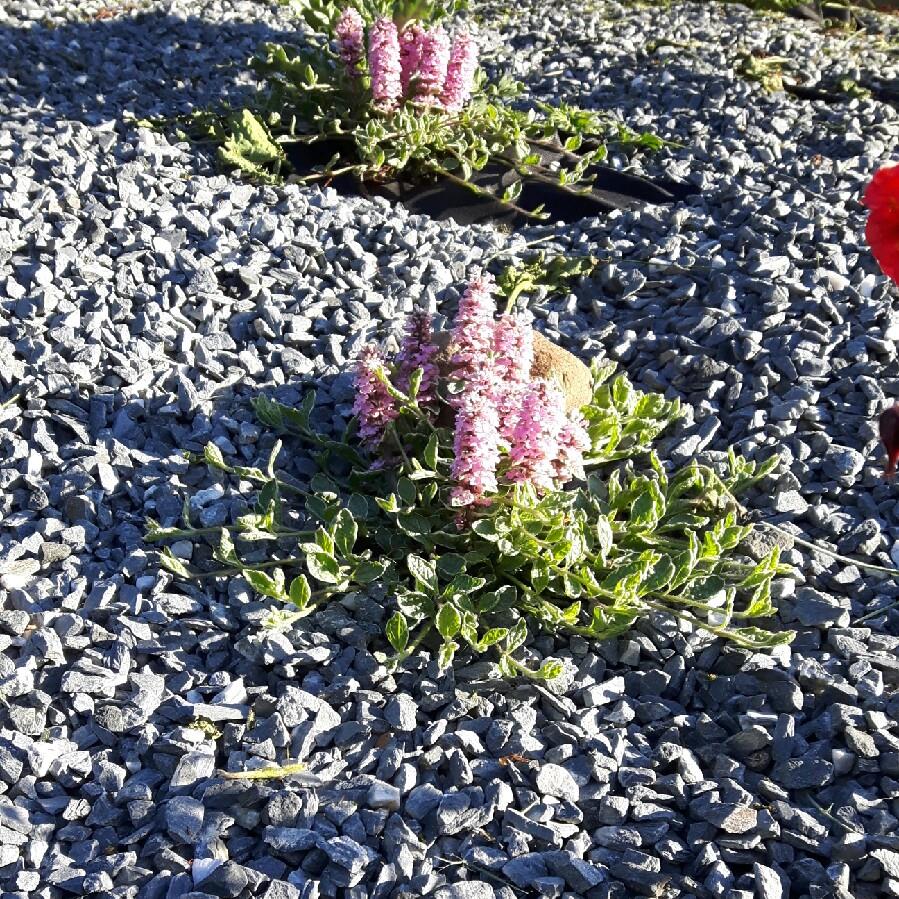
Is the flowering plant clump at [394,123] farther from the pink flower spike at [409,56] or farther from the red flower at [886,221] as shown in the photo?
the red flower at [886,221]

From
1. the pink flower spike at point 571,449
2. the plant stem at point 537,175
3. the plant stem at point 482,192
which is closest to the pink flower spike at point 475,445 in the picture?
the pink flower spike at point 571,449

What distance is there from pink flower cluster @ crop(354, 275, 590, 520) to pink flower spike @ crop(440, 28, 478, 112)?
1960mm

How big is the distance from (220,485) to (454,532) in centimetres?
59

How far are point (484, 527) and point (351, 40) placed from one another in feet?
8.25

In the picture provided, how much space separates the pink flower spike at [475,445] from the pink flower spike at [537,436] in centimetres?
5

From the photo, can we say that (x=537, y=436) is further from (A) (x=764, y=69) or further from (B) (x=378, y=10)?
(A) (x=764, y=69)

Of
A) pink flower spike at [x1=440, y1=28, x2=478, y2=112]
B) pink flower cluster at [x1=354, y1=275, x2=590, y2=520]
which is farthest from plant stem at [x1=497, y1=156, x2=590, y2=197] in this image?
pink flower cluster at [x1=354, y1=275, x2=590, y2=520]

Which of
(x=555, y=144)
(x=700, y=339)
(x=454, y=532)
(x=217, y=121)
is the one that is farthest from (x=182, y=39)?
(x=454, y=532)

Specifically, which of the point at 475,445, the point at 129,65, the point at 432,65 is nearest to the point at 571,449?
the point at 475,445

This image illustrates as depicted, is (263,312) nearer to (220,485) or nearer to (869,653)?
(220,485)

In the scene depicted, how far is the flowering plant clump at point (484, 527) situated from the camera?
7.72ft

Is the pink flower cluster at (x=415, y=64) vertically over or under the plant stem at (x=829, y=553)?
over

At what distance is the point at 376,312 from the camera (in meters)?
3.45

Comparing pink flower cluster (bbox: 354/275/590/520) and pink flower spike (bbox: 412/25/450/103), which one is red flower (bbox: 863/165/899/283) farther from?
pink flower spike (bbox: 412/25/450/103)
